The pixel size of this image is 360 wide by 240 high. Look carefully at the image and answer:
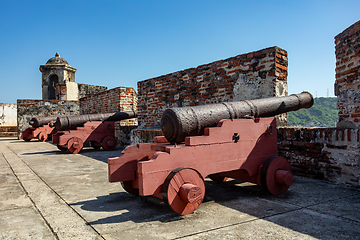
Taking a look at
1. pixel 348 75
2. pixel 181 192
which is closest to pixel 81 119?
pixel 181 192

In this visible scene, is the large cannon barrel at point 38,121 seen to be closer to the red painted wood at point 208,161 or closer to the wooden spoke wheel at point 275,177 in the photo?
the red painted wood at point 208,161

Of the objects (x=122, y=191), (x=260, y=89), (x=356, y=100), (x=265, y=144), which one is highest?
(x=260, y=89)

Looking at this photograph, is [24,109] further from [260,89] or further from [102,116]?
[260,89]

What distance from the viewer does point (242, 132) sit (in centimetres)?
329

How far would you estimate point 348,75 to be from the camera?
12.9 ft

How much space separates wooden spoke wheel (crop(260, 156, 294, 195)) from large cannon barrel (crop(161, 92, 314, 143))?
2.08 feet

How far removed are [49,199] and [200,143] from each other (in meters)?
1.93

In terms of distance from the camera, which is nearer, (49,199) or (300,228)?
(300,228)

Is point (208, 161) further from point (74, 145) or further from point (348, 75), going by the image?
point (74, 145)

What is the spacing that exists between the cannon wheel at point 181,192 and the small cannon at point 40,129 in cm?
1141

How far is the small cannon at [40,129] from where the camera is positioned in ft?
41.2

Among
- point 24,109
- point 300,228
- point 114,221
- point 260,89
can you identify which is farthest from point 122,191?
point 24,109

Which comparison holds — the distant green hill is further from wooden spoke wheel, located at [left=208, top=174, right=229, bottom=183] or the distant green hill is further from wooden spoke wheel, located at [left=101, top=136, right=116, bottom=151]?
wooden spoke wheel, located at [left=208, top=174, right=229, bottom=183]

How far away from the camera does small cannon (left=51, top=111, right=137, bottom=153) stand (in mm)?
8180
